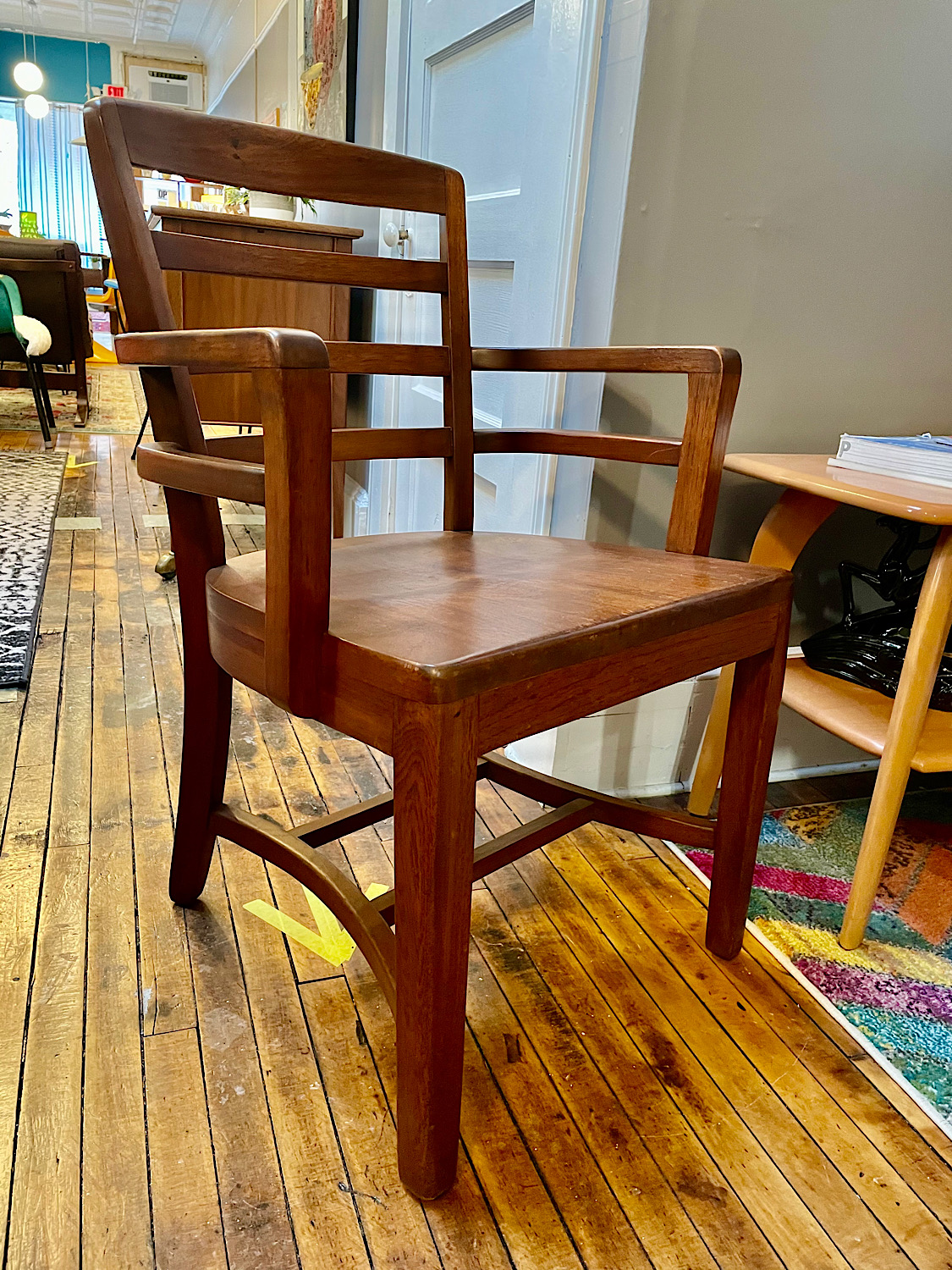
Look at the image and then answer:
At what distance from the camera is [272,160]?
3.20 ft

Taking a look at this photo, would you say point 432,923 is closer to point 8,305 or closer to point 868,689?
point 868,689

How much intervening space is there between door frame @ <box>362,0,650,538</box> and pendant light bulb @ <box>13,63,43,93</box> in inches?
361

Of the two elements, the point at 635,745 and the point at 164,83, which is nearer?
the point at 635,745

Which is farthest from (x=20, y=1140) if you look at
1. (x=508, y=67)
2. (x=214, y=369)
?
(x=508, y=67)

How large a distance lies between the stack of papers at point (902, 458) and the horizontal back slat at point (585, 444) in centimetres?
27

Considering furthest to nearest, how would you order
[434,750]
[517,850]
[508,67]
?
1. [508,67]
2. [517,850]
3. [434,750]

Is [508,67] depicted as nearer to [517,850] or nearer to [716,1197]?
[517,850]

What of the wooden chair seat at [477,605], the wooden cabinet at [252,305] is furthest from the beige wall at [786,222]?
the wooden cabinet at [252,305]

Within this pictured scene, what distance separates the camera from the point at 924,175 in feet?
4.63

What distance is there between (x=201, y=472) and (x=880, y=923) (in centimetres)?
105

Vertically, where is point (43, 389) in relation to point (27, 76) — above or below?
below

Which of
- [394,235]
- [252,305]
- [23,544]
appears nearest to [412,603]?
[394,235]

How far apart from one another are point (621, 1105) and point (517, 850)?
0.28 metres

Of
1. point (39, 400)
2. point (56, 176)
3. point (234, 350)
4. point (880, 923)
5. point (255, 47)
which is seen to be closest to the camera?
point (234, 350)
